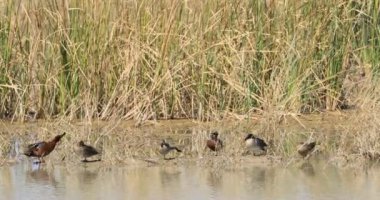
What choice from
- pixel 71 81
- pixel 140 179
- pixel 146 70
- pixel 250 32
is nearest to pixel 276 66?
pixel 250 32

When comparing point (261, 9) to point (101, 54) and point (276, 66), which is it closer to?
point (276, 66)

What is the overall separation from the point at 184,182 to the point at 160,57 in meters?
2.63

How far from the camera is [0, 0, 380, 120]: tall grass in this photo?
10.9 meters

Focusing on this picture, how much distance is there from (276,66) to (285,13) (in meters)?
0.57

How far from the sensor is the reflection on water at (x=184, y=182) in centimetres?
818

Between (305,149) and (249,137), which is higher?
(249,137)

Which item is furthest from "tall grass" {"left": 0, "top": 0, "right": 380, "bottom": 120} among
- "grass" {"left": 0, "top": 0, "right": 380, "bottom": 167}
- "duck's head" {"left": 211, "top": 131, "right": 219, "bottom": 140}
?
"duck's head" {"left": 211, "top": 131, "right": 219, "bottom": 140}

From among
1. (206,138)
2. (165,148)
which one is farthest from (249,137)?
(165,148)

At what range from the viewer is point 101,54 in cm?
1095

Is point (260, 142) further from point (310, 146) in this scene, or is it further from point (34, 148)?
point (34, 148)

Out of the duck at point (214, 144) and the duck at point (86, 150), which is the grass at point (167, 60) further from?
the duck at point (86, 150)

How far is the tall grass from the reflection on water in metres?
1.65

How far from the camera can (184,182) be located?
8.62 meters

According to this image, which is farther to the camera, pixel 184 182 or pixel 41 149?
pixel 41 149
